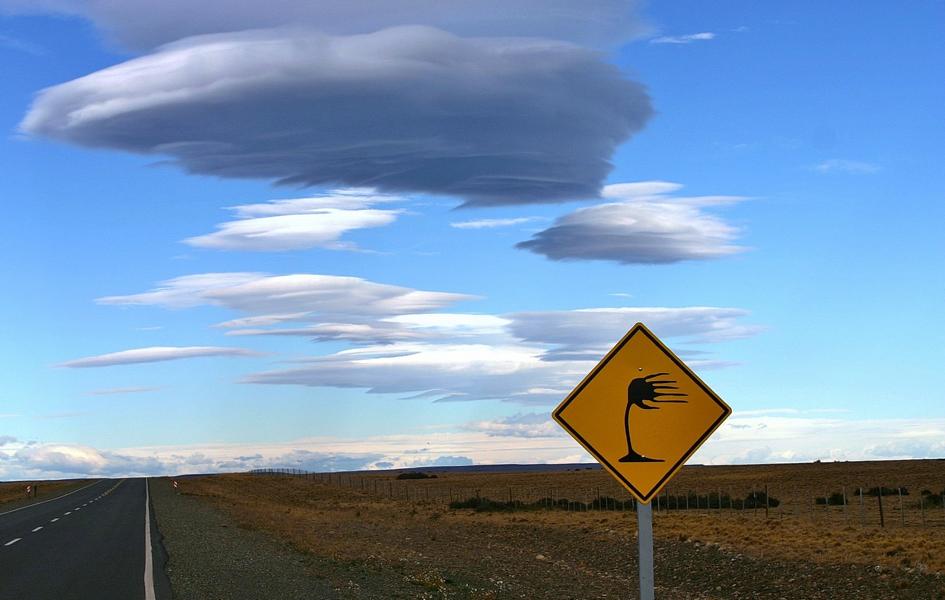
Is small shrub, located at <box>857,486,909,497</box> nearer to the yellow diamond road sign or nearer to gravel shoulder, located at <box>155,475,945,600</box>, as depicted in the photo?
gravel shoulder, located at <box>155,475,945,600</box>

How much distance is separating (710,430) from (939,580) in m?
17.3

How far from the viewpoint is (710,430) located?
705 centimetres

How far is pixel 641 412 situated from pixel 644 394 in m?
0.13

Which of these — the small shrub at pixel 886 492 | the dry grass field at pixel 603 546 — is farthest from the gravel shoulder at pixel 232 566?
the small shrub at pixel 886 492

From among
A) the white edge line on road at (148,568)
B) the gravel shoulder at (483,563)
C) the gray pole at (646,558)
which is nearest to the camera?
the gray pole at (646,558)

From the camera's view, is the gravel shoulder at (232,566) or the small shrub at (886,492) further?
the small shrub at (886,492)

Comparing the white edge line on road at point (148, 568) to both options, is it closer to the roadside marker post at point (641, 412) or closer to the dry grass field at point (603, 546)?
the dry grass field at point (603, 546)

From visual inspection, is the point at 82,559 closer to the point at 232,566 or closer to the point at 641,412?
the point at 232,566

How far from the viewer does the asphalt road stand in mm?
17250

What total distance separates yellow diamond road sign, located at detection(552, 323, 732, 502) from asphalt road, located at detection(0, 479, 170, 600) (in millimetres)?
11392

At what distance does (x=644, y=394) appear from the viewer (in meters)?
7.21

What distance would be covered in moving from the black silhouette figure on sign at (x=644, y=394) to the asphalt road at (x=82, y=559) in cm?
1150

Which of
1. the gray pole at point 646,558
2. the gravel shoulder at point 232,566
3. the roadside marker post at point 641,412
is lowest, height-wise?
the gravel shoulder at point 232,566

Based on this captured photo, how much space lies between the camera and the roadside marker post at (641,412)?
7.09 m
